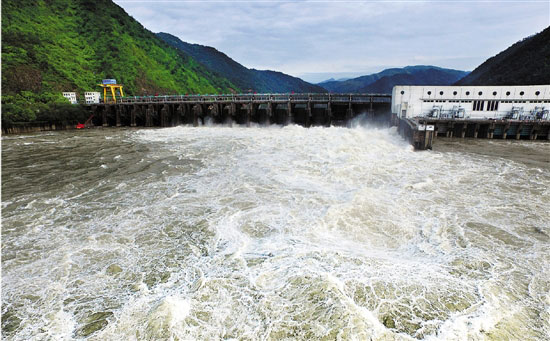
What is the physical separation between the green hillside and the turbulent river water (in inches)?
1333

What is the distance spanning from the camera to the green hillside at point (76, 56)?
44.1 metres

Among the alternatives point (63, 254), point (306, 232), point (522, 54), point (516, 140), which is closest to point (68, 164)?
point (63, 254)

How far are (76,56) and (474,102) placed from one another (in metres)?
71.5

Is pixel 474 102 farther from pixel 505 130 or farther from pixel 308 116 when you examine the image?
pixel 308 116

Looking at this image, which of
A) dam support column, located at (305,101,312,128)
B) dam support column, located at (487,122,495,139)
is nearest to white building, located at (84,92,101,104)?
dam support column, located at (305,101,312,128)

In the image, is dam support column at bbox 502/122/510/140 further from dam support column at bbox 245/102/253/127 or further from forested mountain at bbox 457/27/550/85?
forested mountain at bbox 457/27/550/85

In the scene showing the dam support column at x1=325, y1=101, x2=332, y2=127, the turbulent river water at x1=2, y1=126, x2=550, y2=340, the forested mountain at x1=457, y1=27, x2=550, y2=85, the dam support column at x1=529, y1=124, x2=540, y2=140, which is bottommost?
the turbulent river water at x1=2, y1=126, x2=550, y2=340

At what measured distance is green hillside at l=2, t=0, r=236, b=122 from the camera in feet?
145

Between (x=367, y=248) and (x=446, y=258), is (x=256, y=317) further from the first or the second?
(x=446, y=258)

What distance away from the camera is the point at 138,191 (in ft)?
44.0

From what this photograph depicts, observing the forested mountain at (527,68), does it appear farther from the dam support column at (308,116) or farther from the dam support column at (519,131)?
the dam support column at (308,116)

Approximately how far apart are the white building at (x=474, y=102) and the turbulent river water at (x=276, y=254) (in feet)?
56.2

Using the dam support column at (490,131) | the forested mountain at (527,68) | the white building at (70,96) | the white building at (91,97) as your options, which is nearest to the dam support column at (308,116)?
the dam support column at (490,131)

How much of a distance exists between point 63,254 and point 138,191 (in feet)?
18.0
